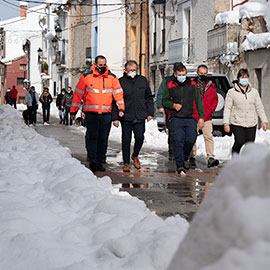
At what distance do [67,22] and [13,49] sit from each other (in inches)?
1286

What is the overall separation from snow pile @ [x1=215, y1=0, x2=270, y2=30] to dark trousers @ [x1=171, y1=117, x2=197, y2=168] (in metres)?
11.4

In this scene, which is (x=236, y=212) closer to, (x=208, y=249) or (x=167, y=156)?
(x=208, y=249)

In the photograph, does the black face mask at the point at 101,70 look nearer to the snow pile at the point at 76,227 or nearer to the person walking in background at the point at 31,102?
the snow pile at the point at 76,227

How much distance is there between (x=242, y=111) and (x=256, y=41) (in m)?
11.7

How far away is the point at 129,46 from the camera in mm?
40531

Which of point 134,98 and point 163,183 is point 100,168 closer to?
point 134,98

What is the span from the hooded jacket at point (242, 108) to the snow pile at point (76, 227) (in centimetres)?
348

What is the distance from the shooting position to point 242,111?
984 centimetres

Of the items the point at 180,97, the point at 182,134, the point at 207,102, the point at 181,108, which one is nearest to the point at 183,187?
the point at 182,134

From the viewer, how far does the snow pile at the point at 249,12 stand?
21.0 metres

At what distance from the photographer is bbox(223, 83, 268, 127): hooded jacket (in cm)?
985

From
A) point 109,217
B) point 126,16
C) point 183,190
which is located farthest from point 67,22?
point 109,217

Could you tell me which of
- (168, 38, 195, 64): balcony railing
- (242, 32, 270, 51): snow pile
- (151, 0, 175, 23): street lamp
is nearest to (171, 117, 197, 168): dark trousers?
(242, 32, 270, 51): snow pile

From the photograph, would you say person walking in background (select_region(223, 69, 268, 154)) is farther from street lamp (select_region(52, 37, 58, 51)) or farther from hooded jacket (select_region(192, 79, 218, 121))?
street lamp (select_region(52, 37, 58, 51))
